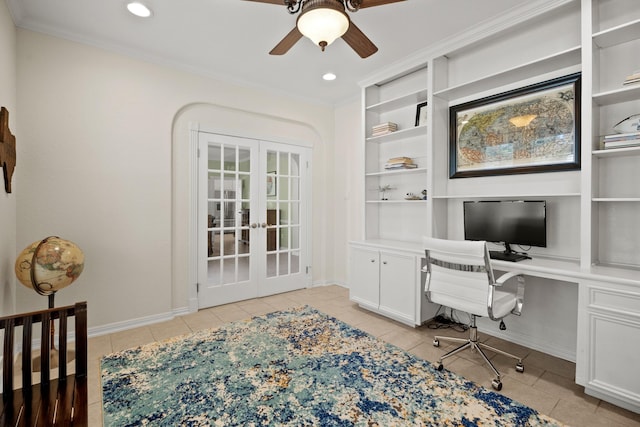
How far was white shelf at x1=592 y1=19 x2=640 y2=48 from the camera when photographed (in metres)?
2.04

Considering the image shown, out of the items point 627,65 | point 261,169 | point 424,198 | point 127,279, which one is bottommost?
point 127,279

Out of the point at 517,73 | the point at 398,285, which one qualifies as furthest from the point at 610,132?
the point at 398,285

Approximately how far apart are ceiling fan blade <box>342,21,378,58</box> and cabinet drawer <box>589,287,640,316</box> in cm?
218

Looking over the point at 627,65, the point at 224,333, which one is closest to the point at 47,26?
the point at 224,333

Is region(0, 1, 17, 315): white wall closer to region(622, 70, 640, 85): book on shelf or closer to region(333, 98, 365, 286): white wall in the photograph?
region(333, 98, 365, 286): white wall

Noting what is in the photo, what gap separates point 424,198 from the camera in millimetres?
3410

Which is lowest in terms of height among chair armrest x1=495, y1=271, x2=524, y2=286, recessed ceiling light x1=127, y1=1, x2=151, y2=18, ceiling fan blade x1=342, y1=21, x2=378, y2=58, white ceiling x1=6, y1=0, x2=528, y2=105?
chair armrest x1=495, y1=271, x2=524, y2=286

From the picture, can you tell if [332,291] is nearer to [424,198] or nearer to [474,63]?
[424,198]

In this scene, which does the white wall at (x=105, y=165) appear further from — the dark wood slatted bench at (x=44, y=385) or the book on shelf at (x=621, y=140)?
the book on shelf at (x=621, y=140)

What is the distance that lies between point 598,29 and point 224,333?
3918mm

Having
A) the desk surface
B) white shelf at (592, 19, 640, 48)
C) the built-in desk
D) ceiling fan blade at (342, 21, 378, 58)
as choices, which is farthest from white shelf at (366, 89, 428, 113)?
the desk surface

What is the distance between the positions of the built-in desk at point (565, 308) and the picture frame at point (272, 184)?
1.37m

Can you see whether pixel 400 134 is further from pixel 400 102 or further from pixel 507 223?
pixel 507 223

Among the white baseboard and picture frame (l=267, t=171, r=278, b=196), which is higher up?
picture frame (l=267, t=171, r=278, b=196)
